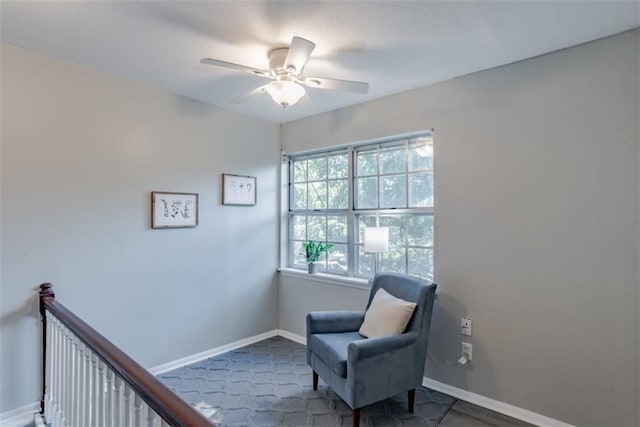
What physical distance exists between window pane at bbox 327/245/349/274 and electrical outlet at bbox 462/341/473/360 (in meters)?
1.32

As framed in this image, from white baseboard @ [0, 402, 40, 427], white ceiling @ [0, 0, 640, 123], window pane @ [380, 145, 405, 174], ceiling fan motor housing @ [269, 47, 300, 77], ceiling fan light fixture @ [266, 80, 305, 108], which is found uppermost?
white ceiling @ [0, 0, 640, 123]

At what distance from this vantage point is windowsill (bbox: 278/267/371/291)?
10.8ft

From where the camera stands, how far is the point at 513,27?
2.02m

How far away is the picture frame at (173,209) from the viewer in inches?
117

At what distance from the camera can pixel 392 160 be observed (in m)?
3.26

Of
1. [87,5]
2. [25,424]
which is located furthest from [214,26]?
[25,424]

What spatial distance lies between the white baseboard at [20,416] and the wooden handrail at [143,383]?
101cm

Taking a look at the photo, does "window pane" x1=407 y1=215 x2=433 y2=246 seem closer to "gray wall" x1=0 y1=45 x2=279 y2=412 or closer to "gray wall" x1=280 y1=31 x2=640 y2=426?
"gray wall" x1=280 y1=31 x2=640 y2=426

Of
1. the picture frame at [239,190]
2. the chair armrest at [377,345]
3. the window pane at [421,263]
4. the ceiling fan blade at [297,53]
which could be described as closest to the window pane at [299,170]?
the picture frame at [239,190]

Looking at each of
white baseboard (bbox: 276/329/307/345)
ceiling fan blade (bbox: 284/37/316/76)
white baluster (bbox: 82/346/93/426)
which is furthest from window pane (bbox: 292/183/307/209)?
white baluster (bbox: 82/346/93/426)

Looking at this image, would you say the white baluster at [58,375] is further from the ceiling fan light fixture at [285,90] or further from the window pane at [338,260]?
the window pane at [338,260]

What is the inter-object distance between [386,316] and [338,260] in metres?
1.25

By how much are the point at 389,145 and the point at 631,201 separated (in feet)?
5.90

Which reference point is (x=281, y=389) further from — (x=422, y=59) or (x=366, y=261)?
(x=422, y=59)
